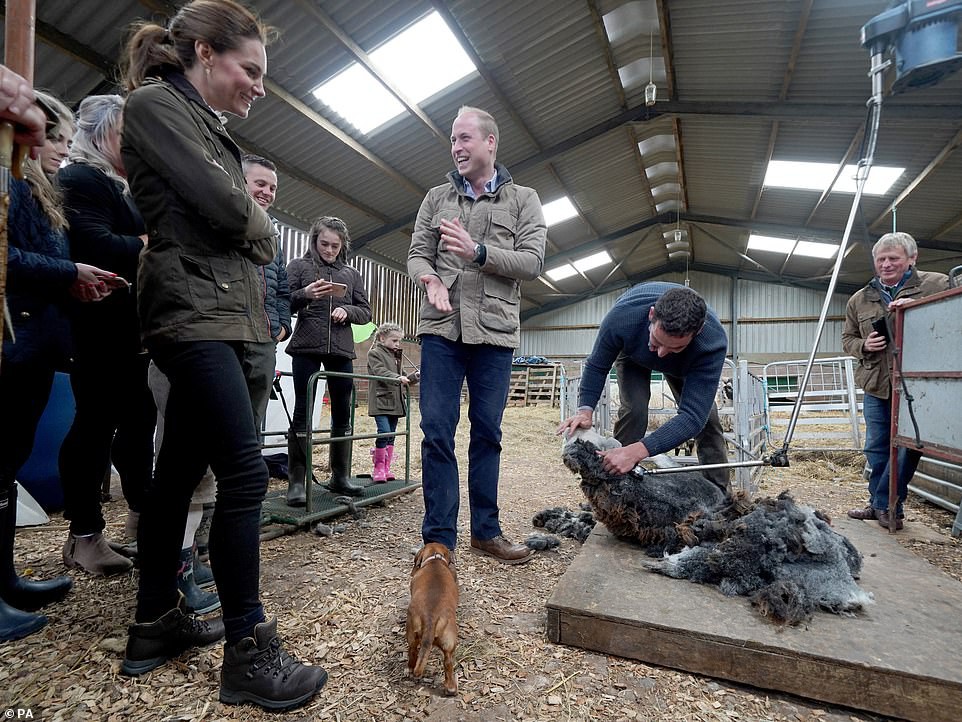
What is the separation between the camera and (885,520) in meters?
2.93

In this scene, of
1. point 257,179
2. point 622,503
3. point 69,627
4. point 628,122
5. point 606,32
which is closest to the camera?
point 69,627

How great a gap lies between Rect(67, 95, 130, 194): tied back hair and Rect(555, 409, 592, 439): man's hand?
7.09ft

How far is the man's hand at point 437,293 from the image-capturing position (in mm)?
2066

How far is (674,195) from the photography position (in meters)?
14.1

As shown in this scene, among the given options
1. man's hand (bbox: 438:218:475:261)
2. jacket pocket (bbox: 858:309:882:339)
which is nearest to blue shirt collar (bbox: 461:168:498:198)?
man's hand (bbox: 438:218:475:261)

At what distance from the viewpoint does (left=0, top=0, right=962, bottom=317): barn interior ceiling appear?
576 centimetres

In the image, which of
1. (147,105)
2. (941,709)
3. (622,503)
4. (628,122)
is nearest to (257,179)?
(147,105)

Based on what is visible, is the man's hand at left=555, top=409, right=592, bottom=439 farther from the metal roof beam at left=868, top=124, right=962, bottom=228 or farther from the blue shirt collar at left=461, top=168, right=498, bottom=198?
the metal roof beam at left=868, top=124, right=962, bottom=228

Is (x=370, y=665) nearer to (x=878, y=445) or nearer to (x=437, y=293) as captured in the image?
(x=437, y=293)

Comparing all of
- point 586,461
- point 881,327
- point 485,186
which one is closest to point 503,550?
point 586,461

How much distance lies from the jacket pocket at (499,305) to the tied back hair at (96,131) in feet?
4.95

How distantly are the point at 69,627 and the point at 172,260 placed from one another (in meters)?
1.32

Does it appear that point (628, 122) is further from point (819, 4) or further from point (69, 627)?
point (69, 627)

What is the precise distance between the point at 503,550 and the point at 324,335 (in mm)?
1760
